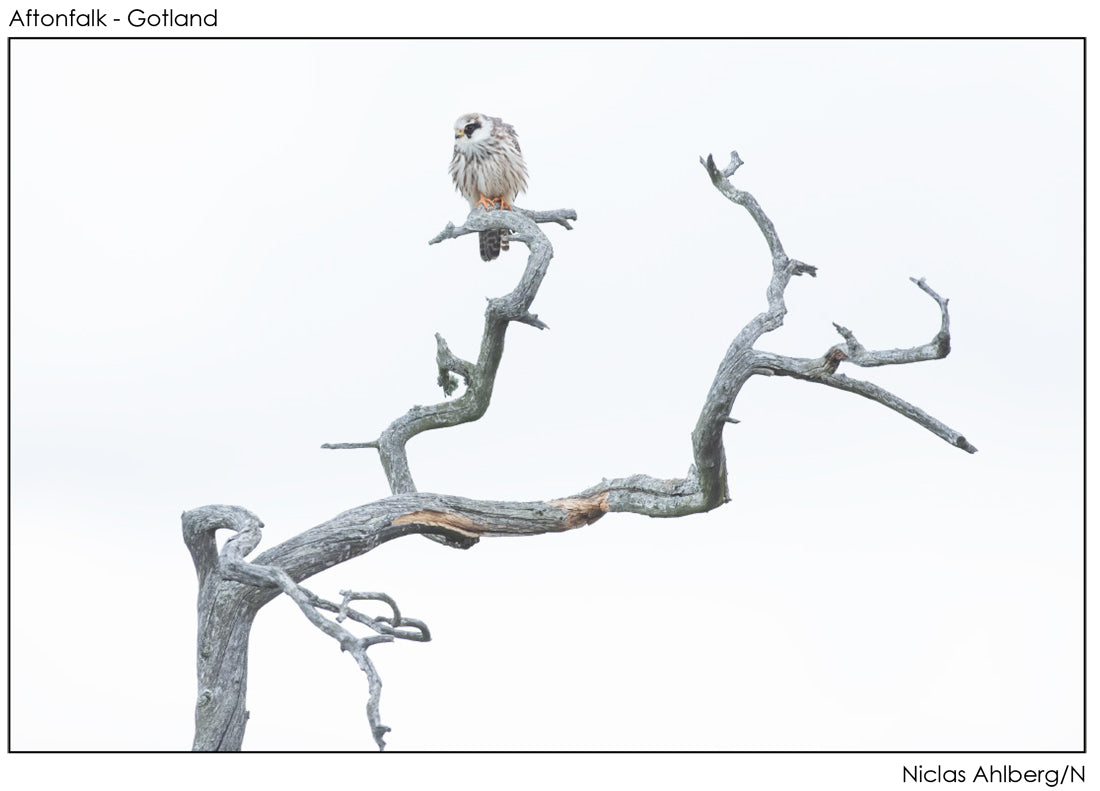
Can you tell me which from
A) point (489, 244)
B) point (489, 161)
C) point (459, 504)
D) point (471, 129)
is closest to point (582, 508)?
point (459, 504)

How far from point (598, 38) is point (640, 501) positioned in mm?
2717

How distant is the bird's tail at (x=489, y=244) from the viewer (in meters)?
8.63

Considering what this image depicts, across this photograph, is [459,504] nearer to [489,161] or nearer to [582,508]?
[582,508]

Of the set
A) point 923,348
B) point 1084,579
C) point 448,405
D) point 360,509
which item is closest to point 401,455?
point 448,405

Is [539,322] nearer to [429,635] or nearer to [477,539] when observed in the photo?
[477,539]

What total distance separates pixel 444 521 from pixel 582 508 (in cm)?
89

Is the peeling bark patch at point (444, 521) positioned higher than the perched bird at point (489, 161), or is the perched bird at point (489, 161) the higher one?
the perched bird at point (489, 161)

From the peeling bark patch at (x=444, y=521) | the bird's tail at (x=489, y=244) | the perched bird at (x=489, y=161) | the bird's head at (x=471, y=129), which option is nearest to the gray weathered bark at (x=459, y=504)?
the peeling bark patch at (x=444, y=521)

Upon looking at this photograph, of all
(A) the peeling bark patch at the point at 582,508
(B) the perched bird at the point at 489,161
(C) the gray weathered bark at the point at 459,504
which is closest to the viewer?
(C) the gray weathered bark at the point at 459,504

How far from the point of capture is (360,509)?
7.39 meters

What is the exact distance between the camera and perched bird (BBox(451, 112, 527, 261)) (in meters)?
8.82

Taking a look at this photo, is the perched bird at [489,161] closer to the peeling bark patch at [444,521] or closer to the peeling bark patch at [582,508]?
the peeling bark patch at [582,508]

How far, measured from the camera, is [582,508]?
7.98 m

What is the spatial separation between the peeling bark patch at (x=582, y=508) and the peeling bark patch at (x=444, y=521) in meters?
0.53
